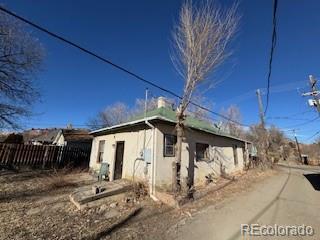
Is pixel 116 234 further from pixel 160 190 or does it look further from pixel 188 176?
pixel 188 176

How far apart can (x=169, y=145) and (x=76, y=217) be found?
4.49m

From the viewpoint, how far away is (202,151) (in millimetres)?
10602

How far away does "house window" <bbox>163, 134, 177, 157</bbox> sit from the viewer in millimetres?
7953

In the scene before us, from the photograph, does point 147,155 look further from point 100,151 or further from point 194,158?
point 100,151

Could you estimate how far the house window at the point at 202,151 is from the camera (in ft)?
32.9

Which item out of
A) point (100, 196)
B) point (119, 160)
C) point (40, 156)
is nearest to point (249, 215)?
point (100, 196)

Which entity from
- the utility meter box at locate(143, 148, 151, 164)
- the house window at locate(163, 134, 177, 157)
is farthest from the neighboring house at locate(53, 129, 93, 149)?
the house window at locate(163, 134, 177, 157)

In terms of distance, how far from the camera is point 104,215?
532 cm

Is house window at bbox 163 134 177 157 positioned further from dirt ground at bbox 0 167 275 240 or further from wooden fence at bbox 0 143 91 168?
wooden fence at bbox 0 143 91 168

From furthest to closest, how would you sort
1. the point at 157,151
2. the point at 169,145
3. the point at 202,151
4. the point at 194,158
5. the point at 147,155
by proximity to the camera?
the point at 202,151 → the point at 194,158 → the point at 169,145 → the point at 147,155 → the point at 157,151

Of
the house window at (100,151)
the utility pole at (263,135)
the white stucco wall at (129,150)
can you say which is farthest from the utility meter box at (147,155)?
the utility pole at (263,135)

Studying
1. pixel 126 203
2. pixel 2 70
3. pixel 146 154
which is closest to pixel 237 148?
pixel 146 154

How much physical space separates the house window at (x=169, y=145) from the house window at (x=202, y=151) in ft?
7.29

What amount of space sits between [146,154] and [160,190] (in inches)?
61.2
